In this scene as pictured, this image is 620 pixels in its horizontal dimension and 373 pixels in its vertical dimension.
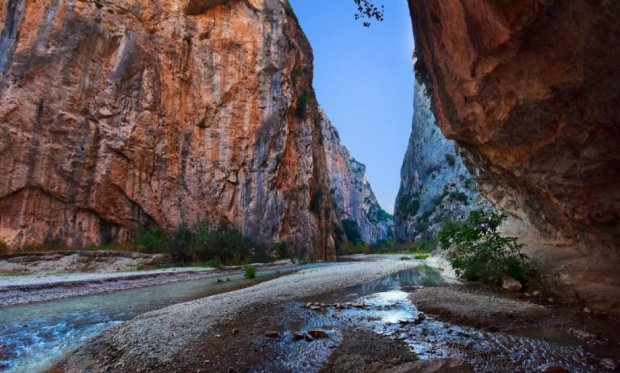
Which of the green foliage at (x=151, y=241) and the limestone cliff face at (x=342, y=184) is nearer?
the green foliage at (x=151, y=241)

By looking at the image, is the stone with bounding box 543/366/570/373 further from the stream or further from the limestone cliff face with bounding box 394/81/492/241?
the limestone cliff face with bounding box 394/81/492/241

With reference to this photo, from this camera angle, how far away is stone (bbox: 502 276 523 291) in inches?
347

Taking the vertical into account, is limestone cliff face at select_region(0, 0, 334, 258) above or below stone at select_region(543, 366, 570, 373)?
above

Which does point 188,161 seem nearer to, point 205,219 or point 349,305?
point 205,219

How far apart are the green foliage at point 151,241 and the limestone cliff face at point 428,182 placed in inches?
2044

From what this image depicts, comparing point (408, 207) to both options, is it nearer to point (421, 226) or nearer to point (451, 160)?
point (421, 226)

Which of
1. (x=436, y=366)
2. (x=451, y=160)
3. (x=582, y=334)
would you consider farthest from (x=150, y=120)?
(x=451, y=160)

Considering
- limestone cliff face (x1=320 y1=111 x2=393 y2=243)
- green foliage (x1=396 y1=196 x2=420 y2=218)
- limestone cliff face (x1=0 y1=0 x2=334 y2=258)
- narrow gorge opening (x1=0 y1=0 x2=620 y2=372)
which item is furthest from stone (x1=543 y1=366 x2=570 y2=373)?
limestone cliff face (x1=320 y1=111 x2=393 y2=243)

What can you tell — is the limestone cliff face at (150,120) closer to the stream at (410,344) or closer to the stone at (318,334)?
the stream at (410,344)

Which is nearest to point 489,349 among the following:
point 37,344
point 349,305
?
point 349,305

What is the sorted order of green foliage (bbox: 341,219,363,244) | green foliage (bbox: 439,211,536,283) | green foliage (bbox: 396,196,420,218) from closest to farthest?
green foliage (bbox: 439,211,536,283) → green foliage (bbox: 396,196,420,218) → green foliage (bbox: 341,219,363,244)

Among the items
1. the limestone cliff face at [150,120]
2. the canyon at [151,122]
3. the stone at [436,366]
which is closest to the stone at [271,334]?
the stone at [436,366]

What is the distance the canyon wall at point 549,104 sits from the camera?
4480 millimetres

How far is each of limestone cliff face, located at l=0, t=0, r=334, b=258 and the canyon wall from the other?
3280cm
